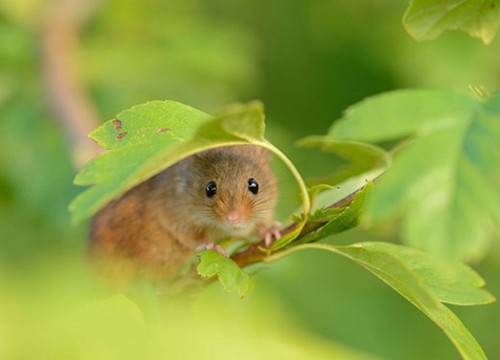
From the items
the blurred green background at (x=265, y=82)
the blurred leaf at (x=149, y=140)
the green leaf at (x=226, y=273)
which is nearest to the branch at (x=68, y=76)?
the blurred green background at (x=265, y=82)

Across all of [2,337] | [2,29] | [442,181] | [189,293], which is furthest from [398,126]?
[2,29]

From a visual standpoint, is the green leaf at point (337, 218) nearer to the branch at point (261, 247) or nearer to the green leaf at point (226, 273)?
the branch at point (261, 247)

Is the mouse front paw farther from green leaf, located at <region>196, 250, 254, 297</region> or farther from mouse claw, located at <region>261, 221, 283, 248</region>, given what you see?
green leaf, located at <region>196, 250, 254, 297</region>

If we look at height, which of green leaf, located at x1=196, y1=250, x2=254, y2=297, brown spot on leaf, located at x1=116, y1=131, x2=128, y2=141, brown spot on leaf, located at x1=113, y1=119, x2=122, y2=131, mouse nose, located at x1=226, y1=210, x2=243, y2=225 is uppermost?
mouse nose, located at x1=226, y1=210, x2=243, y2=225

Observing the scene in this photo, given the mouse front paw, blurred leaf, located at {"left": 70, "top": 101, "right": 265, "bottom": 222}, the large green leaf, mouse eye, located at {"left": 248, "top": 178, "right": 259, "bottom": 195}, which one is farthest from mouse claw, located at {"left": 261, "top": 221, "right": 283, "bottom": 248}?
blurred leaf, located at {"left": 70, "top": 101, "right": 265, "bottom": 222}

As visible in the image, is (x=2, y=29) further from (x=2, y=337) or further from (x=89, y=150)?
(x=2, y=337)

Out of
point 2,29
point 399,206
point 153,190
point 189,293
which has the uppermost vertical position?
point 2,29

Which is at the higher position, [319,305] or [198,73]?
[198,73]
